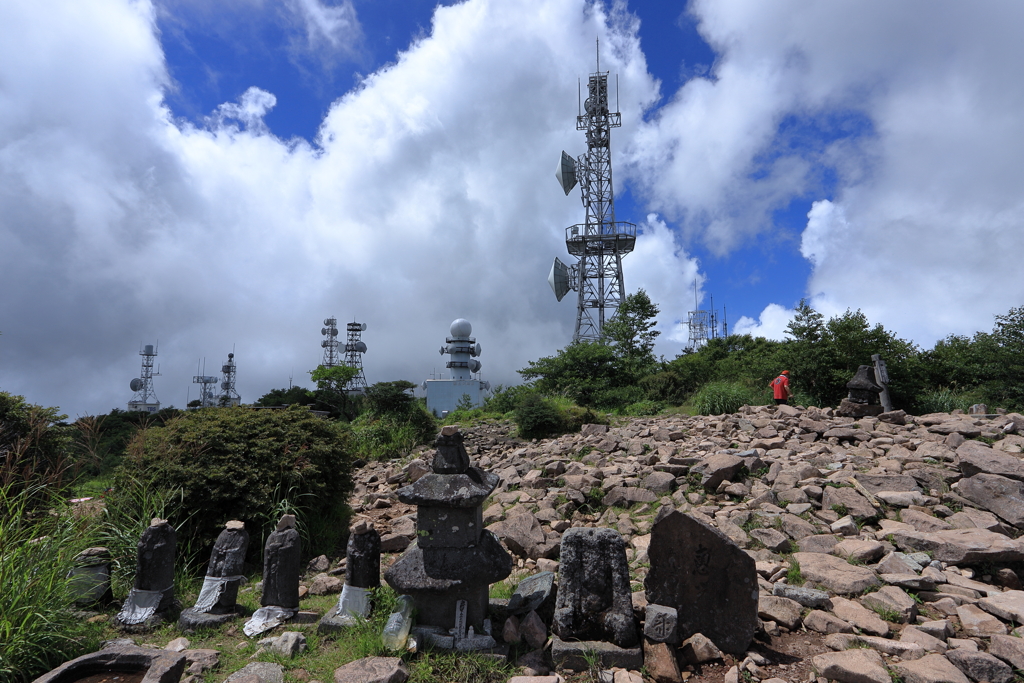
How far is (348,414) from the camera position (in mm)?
29781

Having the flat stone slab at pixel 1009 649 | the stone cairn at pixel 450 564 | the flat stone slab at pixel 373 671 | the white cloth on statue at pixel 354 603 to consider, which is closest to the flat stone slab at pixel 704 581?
the stone cairn at pixel 450 564

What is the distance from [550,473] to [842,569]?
4.53 m

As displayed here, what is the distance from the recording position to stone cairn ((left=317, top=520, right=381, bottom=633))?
422 cm

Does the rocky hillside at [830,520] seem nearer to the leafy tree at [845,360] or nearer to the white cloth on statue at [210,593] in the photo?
the white cloth on statue at [210,593]

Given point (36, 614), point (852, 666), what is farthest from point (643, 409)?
point (36, 614)

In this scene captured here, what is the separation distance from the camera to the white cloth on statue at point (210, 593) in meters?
4.48

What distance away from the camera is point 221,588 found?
453cm

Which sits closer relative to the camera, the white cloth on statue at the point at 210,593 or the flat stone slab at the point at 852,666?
the flat stone slab at the point at 852,666

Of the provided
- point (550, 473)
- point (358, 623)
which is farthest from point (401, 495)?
point (550, 473)

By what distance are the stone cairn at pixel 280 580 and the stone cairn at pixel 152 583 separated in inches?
34.6

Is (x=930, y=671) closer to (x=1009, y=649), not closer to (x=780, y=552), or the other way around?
(x=1009, y=649)

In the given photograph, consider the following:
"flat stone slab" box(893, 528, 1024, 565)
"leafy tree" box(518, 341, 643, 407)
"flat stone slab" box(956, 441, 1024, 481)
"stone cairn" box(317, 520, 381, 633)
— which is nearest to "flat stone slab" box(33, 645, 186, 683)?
"stone cairn" box(317, 520, 381, 633)

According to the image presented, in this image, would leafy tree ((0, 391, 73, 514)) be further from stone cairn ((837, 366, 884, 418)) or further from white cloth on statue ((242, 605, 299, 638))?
stone cairn ((837, 366, 884, 418))

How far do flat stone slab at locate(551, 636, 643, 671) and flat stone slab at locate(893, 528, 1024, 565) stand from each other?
3536 mm
